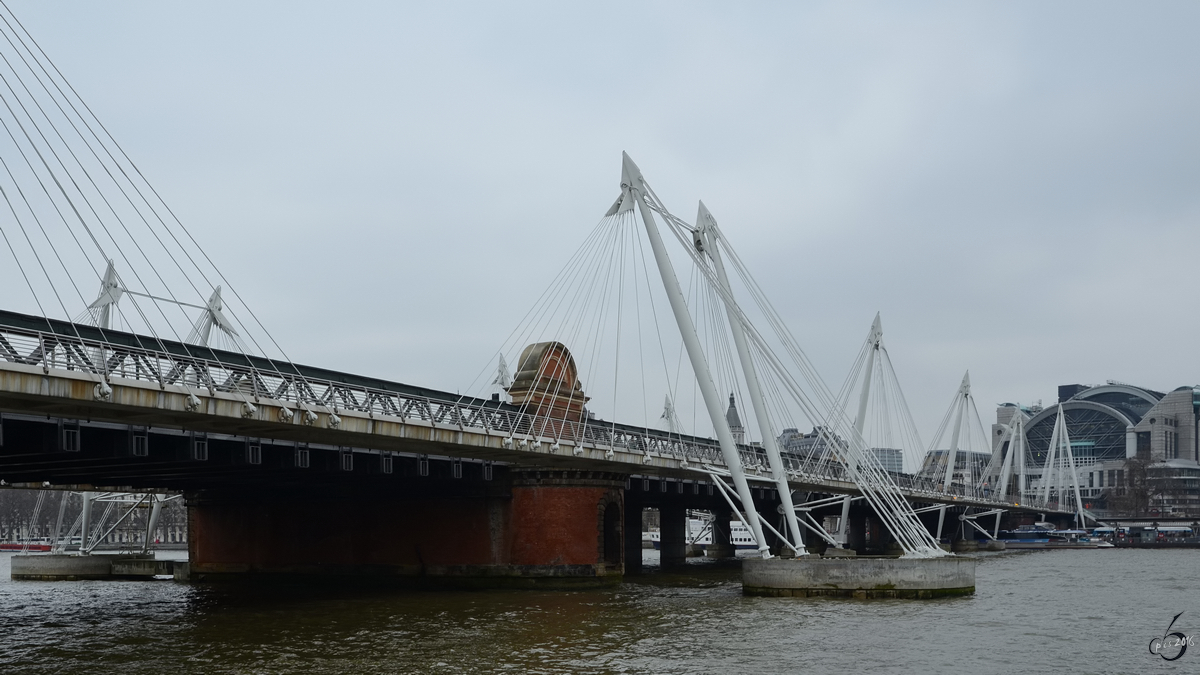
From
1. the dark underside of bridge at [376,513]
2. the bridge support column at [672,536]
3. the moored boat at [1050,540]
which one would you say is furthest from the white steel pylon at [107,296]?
the moored boat at [1050,540]

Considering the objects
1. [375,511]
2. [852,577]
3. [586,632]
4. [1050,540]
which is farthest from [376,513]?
[1050,540]

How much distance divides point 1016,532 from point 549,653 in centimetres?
12565

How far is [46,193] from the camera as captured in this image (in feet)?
100

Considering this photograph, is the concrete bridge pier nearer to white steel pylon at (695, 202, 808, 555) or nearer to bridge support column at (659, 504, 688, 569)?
white steel pylon at (695, 202, 808, 555)

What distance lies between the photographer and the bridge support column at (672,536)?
95.1 meters

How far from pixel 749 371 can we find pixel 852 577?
31.8 ft

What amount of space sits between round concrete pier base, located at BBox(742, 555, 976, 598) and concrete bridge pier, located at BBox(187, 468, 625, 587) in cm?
1021

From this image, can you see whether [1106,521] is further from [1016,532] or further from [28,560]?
[28,560]

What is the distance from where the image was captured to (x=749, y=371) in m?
50.7

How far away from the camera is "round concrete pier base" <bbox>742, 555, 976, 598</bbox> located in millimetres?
46656

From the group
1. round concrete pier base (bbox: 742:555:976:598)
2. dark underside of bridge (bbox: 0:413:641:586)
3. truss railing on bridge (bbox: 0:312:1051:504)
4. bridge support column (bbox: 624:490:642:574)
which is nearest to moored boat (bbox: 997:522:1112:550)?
A: bridge support column (bbox: 624:490:642:574)

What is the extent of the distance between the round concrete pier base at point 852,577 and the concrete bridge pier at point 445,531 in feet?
33.5

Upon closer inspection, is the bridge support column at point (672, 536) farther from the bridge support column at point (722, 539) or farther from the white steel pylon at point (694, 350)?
the white steel pylon at point (694, 350)

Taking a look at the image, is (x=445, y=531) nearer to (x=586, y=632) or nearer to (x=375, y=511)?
(x=375, y=511)
